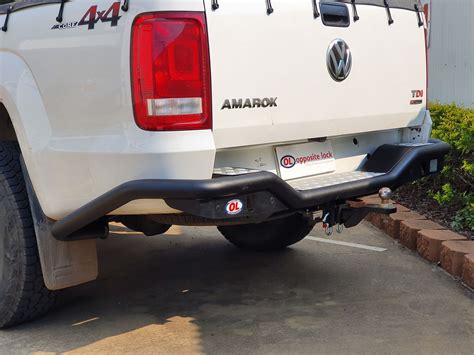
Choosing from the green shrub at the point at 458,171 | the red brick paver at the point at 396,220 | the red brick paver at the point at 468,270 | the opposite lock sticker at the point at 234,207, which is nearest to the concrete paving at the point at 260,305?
the red brick paver at the point at 468,270

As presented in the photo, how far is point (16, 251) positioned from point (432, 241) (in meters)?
2.92

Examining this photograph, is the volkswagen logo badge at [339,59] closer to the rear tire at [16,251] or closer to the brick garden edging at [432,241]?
the brick garden edging at [432,241]

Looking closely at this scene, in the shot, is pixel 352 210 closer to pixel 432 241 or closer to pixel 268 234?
pixel 432 241

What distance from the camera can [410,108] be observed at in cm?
426

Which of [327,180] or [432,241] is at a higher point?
[327,180]

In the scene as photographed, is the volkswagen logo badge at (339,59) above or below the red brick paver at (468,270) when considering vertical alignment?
above

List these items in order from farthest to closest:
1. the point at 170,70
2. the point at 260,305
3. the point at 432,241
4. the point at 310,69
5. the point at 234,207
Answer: the point at 432,241
the point at 260,305
the point at 310,69
the point at 234,207
the point at 170,70

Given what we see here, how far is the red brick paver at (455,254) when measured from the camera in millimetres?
4703

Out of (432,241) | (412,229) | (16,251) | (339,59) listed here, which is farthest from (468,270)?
(16,251)

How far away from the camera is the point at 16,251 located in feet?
12.6

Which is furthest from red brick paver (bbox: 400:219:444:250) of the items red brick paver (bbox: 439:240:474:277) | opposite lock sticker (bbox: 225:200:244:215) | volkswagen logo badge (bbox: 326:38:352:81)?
opposite lock sticker (bbox: 225:200:244:215)

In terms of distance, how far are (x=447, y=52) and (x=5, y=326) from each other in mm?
6954

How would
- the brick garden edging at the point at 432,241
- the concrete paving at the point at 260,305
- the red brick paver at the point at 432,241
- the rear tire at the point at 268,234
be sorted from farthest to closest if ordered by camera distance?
the rear tire at the point at 268,234, the red brick paver at the point at 432,241, the brick garden edging at the point at 432,241, the concrete paving at the point at 260,305

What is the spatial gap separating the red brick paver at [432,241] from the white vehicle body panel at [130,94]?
4.96 ft
